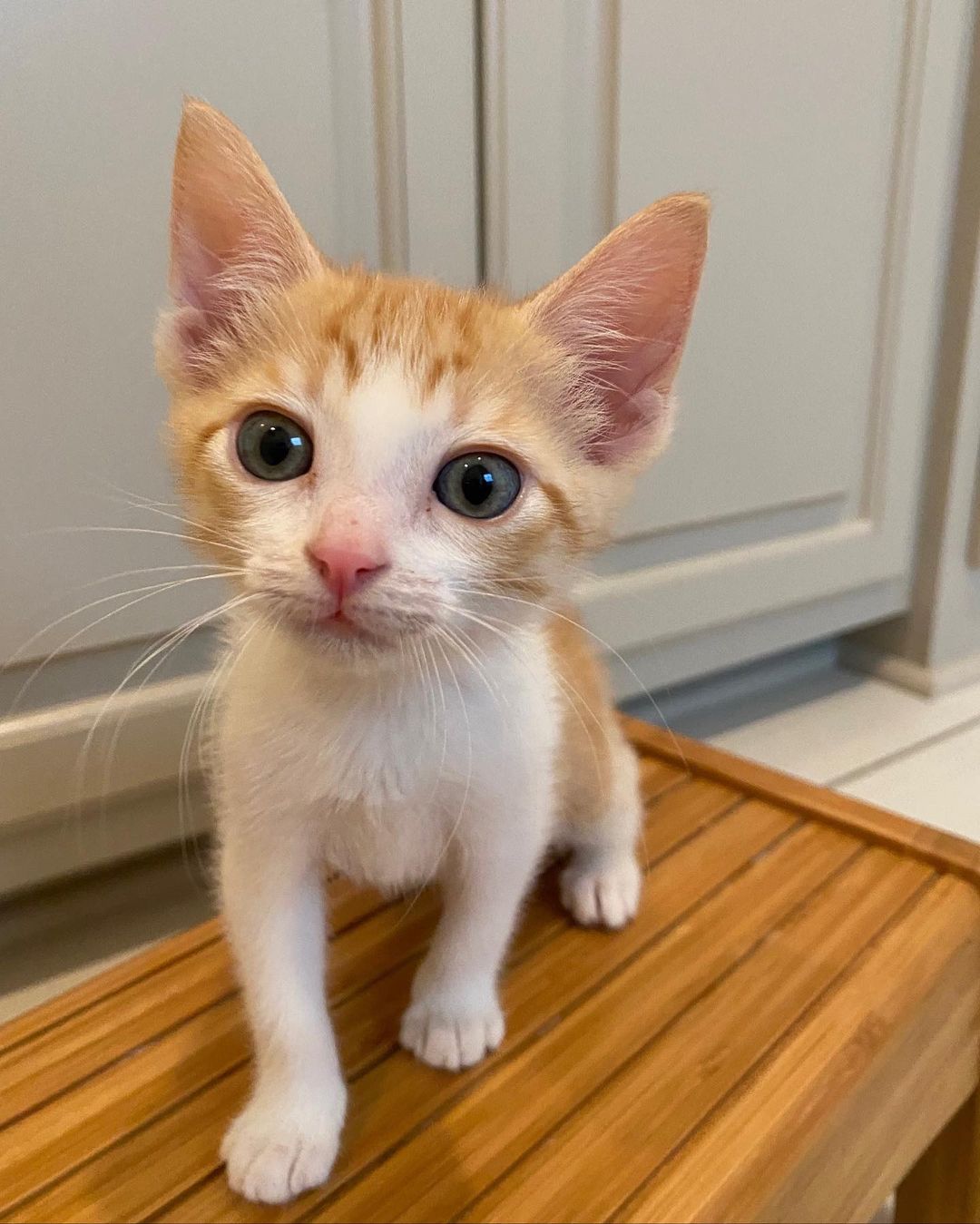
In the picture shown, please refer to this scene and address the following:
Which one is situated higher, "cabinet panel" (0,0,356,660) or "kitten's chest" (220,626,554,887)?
"cabinet panel" (0,0,356,660)

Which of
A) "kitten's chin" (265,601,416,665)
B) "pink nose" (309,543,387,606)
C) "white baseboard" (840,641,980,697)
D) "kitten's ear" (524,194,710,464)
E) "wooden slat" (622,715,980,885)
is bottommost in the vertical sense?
"white baseboard" (840,641,980,697)

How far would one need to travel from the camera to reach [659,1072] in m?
0.62

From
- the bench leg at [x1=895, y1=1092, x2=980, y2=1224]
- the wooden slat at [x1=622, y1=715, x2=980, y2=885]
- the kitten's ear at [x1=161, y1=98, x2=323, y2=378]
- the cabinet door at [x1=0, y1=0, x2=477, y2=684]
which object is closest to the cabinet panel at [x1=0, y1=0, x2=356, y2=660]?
the cabinet door at [x1=0, y1=0, x2=477, y2=684]

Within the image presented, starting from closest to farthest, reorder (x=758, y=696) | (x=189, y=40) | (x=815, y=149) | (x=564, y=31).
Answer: (x=189, y=40), (x=564, y=31), (x=815, y=149), (x=758, y=696)

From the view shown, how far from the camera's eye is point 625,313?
55 cm

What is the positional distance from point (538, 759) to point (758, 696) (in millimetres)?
929

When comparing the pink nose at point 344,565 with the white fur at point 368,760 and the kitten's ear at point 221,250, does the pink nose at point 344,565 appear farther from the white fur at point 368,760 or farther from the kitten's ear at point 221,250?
the kitten's ear at point 221,250

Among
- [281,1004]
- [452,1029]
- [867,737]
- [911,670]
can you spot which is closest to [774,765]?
[867,737]

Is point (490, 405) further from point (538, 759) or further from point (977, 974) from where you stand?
point (977, 974)

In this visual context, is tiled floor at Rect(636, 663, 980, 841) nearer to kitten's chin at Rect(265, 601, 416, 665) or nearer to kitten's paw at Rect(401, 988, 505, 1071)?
kitten's paw at Rect(401, 988, 505, 1071)

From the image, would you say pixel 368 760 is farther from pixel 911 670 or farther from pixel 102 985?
pixel 911 670

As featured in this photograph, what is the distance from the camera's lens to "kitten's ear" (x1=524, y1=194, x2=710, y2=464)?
512mm

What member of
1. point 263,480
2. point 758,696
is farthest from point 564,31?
point 758,696

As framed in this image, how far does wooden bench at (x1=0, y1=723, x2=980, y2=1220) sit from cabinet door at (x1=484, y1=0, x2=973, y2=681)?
16.2 inches
